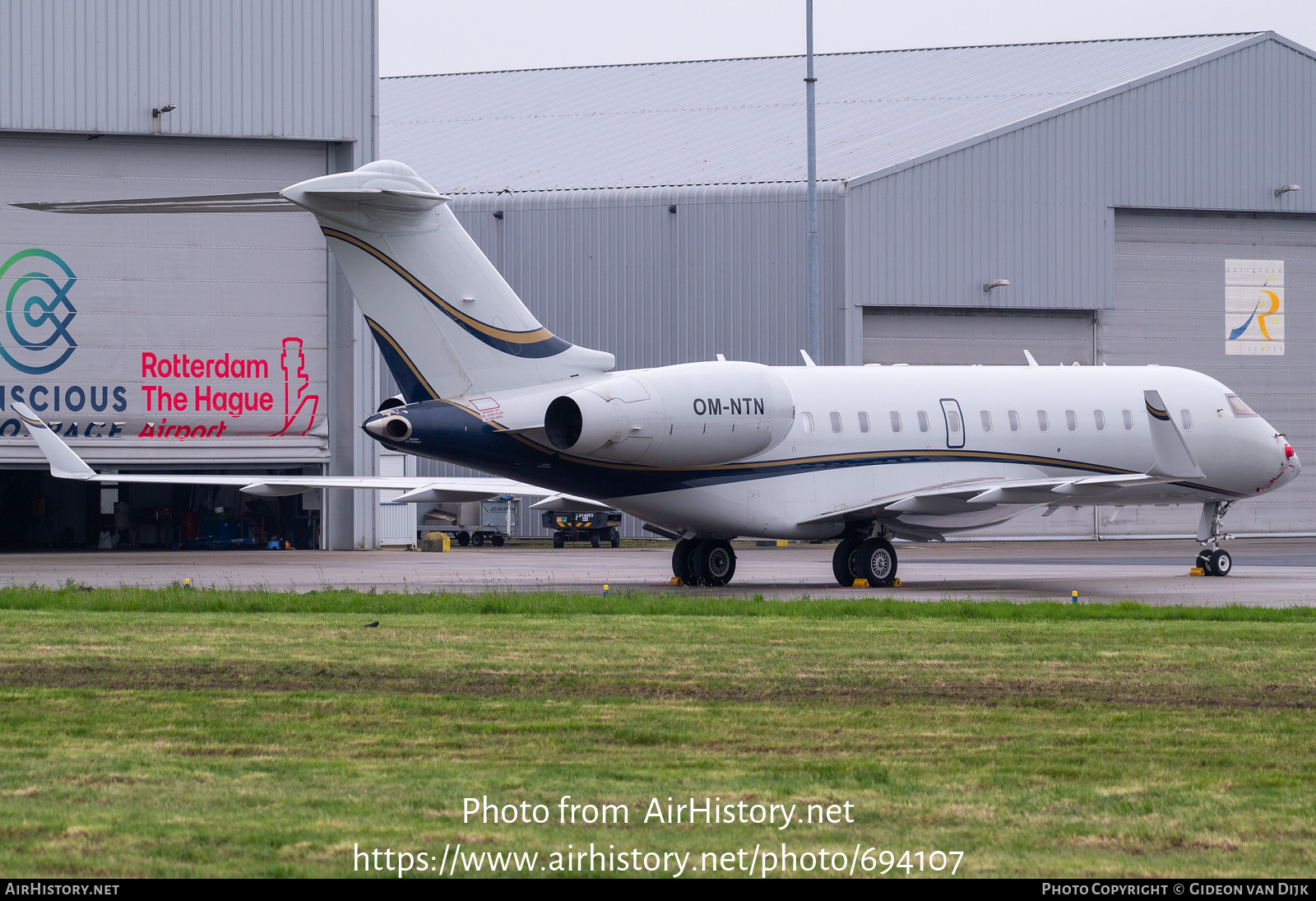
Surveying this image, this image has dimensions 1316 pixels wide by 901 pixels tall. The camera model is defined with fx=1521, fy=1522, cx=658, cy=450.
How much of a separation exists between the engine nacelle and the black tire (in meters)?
2.44


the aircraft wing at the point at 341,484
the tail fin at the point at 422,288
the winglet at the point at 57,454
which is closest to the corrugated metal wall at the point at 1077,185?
the aircraft wing at the point at 341,484

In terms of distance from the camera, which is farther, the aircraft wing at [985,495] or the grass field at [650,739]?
the aircraft wing at [985,495]

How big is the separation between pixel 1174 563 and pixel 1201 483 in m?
7.02

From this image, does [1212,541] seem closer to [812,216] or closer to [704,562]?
[704,562]

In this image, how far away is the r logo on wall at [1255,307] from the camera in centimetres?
4812

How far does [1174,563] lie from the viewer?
3338 cm

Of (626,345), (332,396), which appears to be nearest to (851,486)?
(332,396)

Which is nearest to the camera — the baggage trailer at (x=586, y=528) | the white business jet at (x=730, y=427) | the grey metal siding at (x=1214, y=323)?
the white business jet at (x=730, y=427)

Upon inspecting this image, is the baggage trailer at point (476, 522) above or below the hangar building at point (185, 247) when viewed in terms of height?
A: below

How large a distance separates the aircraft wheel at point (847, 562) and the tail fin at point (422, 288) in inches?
241

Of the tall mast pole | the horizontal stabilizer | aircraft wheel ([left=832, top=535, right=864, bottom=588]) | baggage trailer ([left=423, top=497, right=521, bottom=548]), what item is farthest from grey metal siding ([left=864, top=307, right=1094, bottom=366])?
the horizontal stabilizer

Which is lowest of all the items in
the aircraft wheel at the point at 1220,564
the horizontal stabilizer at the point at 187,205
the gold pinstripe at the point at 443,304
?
the aircraft wheel at the point at 1220,564

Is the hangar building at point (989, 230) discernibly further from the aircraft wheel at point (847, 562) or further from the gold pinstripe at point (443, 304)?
the gold pinstripe at point (443, 304)

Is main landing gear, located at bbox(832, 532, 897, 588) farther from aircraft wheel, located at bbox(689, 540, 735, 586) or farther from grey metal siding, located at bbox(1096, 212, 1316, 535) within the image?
grey metal siding, located at bbox(1096, 212, 1316, 535)
